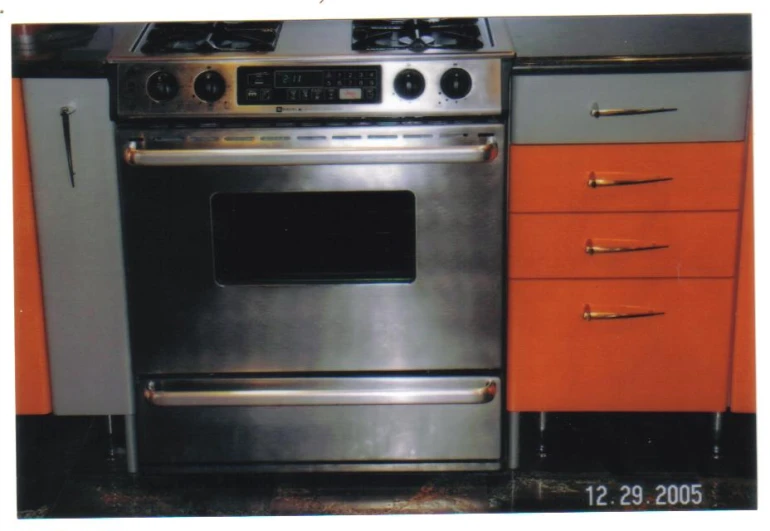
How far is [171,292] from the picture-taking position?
179 centimetres

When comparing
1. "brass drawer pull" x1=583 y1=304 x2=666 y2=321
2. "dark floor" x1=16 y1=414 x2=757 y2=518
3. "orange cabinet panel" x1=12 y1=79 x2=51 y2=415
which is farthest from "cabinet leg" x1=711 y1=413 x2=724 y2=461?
"orange cabinet panel" x1=12 y1=79 x2=51 y2=415

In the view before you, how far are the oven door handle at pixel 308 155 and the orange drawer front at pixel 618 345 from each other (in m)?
0.24

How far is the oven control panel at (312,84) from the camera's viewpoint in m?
1.69

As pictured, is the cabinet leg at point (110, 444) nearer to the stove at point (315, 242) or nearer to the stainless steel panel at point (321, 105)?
the stove at point (315, 242)

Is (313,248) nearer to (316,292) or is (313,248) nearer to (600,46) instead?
(316,292)

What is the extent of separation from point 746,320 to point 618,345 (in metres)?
0.21

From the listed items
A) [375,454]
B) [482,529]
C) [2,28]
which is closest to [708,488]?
[482,529]

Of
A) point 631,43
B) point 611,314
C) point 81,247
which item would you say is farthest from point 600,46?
point 81,247

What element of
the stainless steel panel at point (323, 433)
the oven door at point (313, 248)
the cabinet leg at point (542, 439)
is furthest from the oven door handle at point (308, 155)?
the cabinet leg at point (542, 439)

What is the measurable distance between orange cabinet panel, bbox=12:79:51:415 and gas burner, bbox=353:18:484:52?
536mm

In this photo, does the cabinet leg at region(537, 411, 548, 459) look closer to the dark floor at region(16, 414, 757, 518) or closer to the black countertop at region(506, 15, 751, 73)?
the dark floor at region(16, 414, 757, 518)

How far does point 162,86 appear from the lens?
1695mm

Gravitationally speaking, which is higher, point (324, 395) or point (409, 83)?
point (409, 83)

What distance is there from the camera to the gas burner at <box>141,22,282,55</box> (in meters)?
1.73
